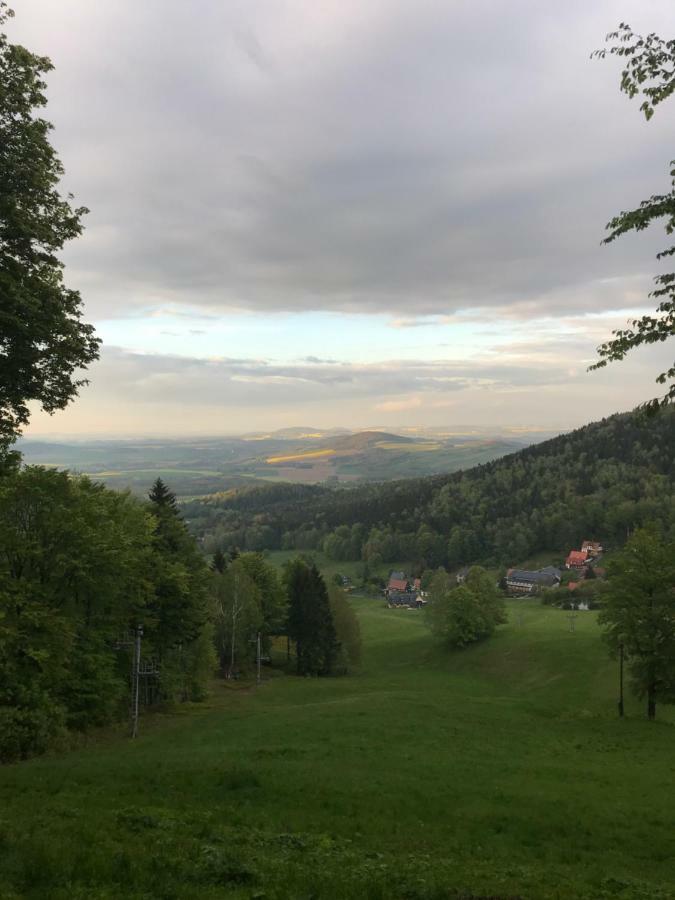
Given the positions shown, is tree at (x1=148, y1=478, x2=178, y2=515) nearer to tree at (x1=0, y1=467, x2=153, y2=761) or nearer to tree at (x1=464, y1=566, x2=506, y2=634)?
tree at (x1=0, y1=467, x2=153, y2=761)

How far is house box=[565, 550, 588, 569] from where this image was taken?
6809 inches

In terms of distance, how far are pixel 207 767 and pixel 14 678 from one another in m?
12.8

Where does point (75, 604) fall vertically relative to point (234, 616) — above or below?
above

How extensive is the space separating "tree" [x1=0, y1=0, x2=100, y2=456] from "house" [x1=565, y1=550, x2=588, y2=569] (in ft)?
581

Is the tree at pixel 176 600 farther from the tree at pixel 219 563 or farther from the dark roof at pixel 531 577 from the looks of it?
the dark roof at pixel 531 577

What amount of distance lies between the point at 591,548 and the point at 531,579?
101 feet

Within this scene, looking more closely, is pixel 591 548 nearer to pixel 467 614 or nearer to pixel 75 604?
pixel 467 614

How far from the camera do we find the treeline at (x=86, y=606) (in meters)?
29.0

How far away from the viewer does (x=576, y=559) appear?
177m

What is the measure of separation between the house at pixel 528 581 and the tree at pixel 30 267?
158592 mm

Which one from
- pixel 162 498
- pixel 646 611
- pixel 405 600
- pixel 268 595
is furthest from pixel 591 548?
pixel 162 498

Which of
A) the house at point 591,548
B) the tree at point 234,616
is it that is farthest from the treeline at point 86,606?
the house at point 591,548

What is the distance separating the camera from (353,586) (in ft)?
634

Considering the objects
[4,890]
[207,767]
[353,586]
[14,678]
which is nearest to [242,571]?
[14,678]
